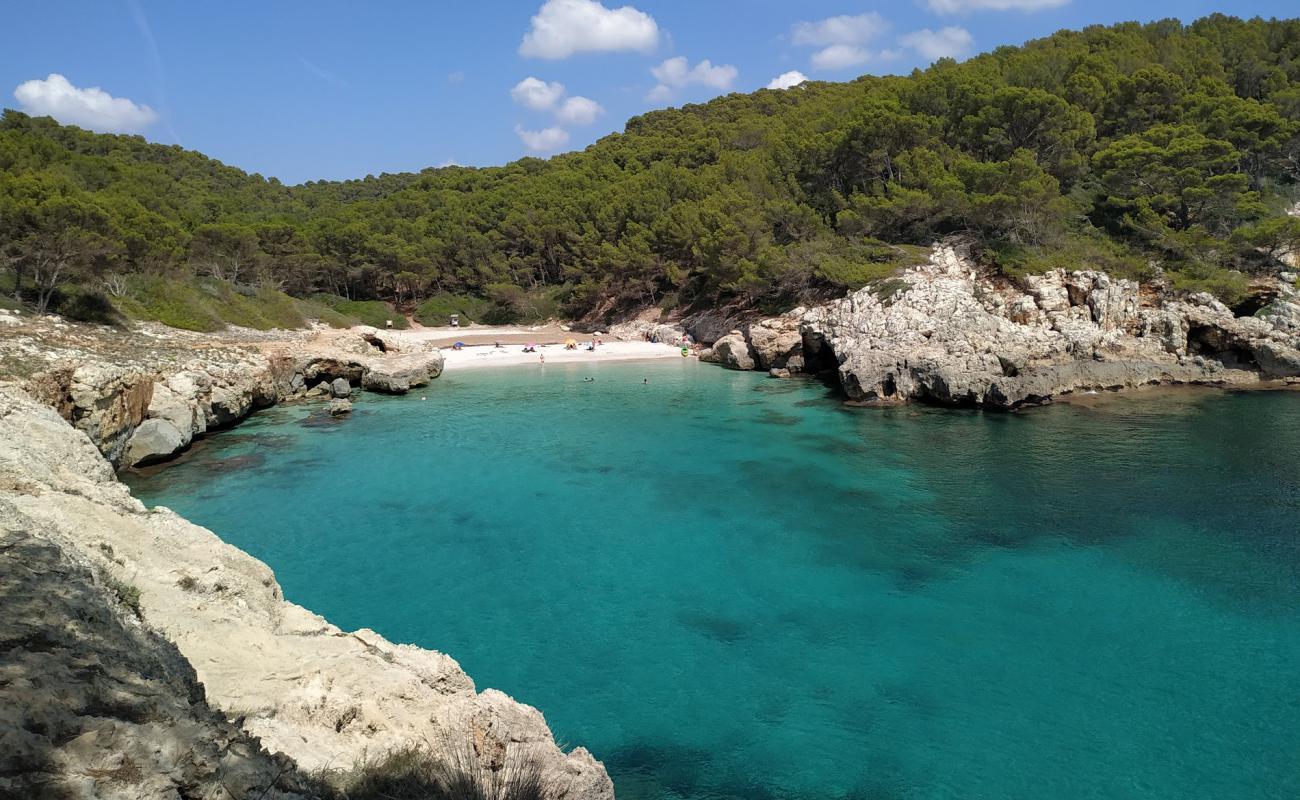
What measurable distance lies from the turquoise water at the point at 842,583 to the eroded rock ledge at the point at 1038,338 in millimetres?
3616

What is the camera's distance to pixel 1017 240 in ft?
109

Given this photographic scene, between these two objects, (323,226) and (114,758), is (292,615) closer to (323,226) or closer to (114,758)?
(114,758)

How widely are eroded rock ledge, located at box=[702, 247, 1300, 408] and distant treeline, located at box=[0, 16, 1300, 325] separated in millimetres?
1743

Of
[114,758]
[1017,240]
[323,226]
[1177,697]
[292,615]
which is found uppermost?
[323,226]

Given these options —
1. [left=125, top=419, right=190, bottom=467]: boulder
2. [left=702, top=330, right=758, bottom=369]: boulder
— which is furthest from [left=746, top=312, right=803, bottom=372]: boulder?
[left=125, top=419, right=190, bottom=467]: boulder

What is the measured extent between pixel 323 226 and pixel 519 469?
49800mm

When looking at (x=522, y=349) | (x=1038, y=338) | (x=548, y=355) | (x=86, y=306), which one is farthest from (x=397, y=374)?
(x=1038, y=338)

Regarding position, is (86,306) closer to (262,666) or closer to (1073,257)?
(262,666)

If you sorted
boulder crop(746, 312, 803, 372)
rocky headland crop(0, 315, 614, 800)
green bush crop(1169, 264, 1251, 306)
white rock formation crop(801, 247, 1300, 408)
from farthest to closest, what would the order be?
boulder crop(746, 312, 803, 372) < green bush crop(1169, 264, 1251, 306) < white rock formation crop(801, 247, 1300, 408) < rocky headland crop(0, 315, 614, 800)

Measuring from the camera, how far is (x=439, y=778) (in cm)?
441

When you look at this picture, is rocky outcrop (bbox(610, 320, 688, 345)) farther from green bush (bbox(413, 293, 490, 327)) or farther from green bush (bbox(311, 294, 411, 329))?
green bush (bbox(311, 294, 411, 329))

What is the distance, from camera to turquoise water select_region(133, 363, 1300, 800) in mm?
8133

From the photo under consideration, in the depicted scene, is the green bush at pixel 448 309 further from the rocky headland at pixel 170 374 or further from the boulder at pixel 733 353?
the boulder at pixel 733 353

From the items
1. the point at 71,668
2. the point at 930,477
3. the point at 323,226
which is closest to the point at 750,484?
the point at 930,477
